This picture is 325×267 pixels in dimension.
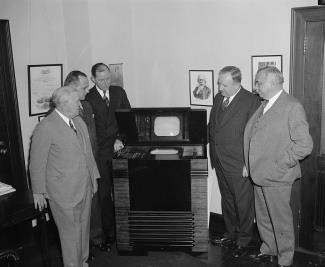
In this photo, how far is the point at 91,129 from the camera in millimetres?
3205

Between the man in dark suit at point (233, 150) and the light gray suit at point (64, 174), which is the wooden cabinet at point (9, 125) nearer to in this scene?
the light gray suit at point (64, 174)

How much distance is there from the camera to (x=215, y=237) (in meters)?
3.57

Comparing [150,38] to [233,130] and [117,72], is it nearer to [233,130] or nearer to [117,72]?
[117,72]

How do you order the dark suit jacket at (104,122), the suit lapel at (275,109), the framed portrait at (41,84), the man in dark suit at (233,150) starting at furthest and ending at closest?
1. the framed portrait at (41,84)
2. the dark suit jacket at (104,122)
3. the man in dark suit at (233,150)
4. the suit lapel at (275,109)

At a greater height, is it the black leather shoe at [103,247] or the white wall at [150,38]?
the white wall at [150,38]

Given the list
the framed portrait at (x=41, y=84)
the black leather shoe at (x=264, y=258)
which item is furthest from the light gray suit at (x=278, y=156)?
the framed portrait at (x=41, y=84)

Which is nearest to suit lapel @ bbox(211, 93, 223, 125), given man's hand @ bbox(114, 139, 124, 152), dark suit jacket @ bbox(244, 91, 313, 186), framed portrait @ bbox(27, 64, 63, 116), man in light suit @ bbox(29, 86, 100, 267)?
dark suit jacket @ bbox(244, 91, 313, 186)

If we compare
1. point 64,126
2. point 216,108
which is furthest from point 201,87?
point 64,126

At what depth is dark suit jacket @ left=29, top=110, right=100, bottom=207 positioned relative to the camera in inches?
101

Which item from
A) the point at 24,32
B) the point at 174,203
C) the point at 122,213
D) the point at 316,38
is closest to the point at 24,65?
the point at 24,32

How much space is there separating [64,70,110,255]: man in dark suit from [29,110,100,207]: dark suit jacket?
43 cm

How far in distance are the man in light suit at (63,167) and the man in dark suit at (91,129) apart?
350 millimetres

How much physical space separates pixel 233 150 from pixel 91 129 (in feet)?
4.05

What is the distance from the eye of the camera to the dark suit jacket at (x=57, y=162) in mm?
2568
